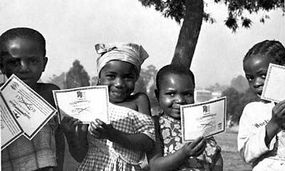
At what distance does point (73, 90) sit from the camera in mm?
2109

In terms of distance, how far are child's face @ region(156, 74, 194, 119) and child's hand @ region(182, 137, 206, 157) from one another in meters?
0.26

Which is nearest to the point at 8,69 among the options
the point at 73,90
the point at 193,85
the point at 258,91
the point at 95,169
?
the point at 73,90

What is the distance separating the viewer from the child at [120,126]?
2.32m

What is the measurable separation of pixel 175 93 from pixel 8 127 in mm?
884

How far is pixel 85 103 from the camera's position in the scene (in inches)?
84.0

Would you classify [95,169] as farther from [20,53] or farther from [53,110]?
[20,53]

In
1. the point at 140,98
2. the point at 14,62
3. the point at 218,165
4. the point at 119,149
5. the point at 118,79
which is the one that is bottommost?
the point at 218,165

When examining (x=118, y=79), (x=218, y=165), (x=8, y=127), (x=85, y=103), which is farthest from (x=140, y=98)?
(x=8, y=127)

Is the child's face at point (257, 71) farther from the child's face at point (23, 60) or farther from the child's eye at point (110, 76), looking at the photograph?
the child's face at point (23, 60)

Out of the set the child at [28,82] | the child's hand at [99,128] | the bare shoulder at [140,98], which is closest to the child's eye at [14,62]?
the child at [28,82]

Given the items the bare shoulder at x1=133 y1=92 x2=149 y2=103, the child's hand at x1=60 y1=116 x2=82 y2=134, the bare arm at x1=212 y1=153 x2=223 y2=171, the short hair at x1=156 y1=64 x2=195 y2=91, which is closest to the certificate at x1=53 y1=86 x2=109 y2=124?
the child's hand at x1=60 y1=116 x2=82 y2=134

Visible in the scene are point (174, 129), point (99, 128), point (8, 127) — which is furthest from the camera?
point (174, 129)

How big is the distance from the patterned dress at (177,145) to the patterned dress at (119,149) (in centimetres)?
7

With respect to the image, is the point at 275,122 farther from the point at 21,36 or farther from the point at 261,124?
the point at 21,36
